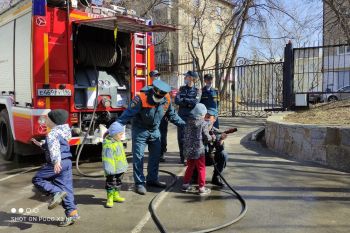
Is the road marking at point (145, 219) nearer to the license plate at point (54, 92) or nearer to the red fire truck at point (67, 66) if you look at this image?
the red fire truck at point (67, 66)

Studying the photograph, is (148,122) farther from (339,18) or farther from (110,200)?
(339,18)

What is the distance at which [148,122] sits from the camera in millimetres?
5887

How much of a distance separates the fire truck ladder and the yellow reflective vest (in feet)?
11.2

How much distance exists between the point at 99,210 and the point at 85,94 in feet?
10.5

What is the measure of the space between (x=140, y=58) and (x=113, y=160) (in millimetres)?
3999

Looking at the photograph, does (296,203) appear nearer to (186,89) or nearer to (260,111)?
(186,89)

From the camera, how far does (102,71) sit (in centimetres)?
848

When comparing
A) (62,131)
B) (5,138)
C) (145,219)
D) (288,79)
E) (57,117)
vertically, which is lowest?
(145,219)

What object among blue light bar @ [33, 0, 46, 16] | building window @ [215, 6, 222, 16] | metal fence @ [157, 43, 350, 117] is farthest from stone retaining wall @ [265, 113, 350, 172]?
building window @ [215, 6, 222, 16]

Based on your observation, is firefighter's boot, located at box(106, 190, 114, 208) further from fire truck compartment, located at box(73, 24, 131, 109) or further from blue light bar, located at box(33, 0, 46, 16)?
blue light bar, located at box(33, 0, 46, 16)

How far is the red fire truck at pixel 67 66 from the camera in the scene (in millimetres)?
7094

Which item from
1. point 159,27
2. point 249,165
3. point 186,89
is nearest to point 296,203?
point 249,165

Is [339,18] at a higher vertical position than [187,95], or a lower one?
higher

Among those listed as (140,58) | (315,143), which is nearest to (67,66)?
(140,58)
